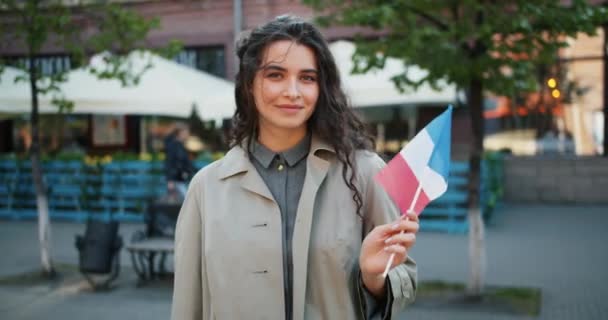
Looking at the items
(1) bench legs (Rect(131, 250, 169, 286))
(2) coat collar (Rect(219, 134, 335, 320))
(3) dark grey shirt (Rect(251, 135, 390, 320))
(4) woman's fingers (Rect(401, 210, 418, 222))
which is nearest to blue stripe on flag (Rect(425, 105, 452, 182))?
(4) woman's fingers (Rect(401, 210, 418, 222))

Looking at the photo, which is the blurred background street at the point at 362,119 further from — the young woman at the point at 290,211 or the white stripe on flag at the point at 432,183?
the white stripe on flag at the point at 432,183

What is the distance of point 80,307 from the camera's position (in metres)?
6.35

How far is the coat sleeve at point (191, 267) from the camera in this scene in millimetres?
2090

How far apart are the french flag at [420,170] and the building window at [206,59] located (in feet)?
46.4

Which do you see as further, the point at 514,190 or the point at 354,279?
the point at 514,190

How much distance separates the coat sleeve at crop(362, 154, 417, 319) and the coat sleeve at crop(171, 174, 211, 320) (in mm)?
573

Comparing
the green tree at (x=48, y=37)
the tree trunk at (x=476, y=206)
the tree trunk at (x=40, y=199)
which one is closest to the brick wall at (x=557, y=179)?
the tree trunk at (x=476, y=206)

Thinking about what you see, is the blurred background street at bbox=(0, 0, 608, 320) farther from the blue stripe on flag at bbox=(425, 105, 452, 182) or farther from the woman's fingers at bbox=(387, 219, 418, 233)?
the woman's fingers at bbox=(387, 219, 418, 233)

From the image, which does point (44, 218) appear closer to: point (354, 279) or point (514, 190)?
point (354, 279)

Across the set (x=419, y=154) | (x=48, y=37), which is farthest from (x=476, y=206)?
(x=48, y=37)

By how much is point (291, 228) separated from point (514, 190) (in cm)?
1271

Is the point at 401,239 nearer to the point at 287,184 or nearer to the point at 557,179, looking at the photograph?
the point at 287,184

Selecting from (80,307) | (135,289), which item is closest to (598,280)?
(135,289)

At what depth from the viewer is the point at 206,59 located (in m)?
15.9
